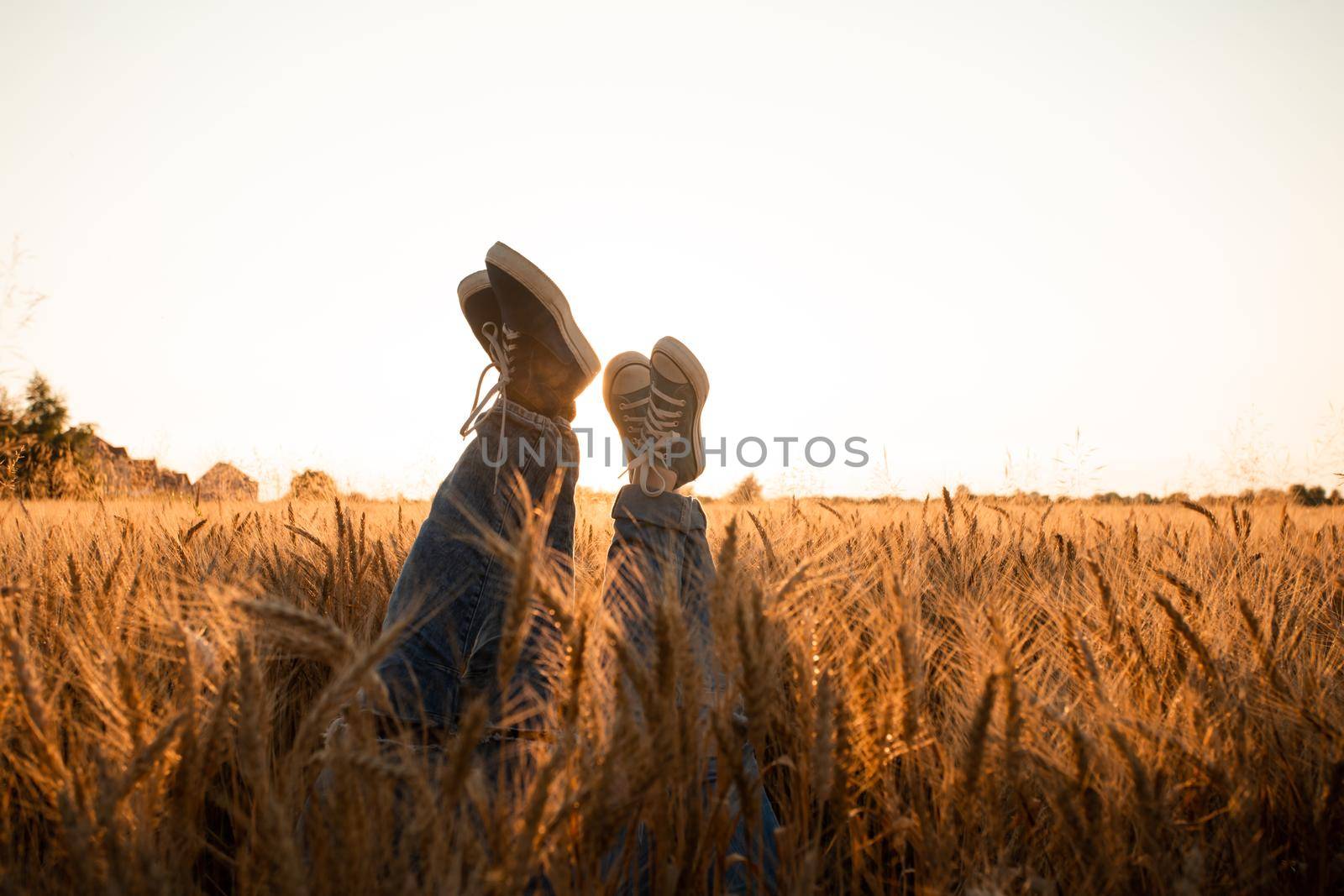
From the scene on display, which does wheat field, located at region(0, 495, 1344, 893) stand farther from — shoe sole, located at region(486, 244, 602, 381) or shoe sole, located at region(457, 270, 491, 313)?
shoe sole, located at region(457, 270, 491, 313)

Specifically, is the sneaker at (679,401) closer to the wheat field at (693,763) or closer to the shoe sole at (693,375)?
the shoe sole at (693,375)

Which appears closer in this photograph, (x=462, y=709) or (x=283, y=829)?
(x=283, y=829)

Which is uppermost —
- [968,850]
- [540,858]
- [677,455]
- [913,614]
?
[677,455]

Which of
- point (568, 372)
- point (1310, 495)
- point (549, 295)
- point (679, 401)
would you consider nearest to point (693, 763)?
point (568, 372)

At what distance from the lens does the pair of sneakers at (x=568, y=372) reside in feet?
7.04

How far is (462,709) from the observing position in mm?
1681

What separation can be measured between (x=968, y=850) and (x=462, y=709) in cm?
110

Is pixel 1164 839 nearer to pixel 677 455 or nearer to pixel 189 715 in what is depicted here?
pixel 189 715

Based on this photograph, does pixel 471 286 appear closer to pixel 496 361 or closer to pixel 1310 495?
pixel 496 361

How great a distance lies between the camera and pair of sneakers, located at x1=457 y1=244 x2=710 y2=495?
2145 millimetres

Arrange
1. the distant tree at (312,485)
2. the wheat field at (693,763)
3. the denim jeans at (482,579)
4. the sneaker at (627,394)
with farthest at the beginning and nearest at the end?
the distant tree at (312,485) < the sneaker at (627,394) < the denim jeans at (482,579) < the wheat field at (693,763)

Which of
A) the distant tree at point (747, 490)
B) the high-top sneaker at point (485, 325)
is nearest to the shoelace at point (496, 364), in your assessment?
the high-top sneaker at point (485, 325)

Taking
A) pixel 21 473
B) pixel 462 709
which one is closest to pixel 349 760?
pixel 462 709

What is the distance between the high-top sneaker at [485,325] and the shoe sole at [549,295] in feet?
0.48
